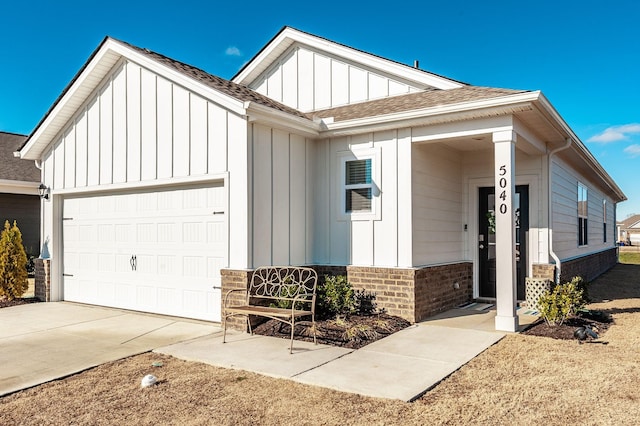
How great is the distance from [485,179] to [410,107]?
2716 millimetres

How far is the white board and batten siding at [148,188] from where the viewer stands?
297 inches

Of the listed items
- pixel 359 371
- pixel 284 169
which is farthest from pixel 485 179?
pixel 359 371

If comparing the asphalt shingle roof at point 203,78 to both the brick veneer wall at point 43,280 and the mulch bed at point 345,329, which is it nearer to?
the mulch bed at point 345,329

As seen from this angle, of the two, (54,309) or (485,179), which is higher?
(485,179)

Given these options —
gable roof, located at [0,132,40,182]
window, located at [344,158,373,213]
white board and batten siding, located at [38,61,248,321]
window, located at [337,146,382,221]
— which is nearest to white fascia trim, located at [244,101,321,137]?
white board and batten siding, located at [38,61,248,321]

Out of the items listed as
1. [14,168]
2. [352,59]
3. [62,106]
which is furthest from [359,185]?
[14,168]

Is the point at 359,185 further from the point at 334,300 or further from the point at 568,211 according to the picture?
the point at 568,211

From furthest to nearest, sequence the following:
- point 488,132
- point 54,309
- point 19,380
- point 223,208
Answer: point 54,309 < point 223,208 < point 488,132 < point 19,380

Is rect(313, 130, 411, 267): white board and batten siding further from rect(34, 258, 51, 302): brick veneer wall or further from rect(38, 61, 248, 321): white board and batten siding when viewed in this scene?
rect(34, 258, 51, 302): brick veneer wall

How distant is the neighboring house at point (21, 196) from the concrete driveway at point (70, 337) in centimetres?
786

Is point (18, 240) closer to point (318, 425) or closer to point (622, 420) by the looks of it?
point (318, 425)

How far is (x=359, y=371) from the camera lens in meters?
4.98

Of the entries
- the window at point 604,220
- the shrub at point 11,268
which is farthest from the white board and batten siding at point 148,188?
the window at point 604,220

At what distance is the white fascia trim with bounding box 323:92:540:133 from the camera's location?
6504mm
